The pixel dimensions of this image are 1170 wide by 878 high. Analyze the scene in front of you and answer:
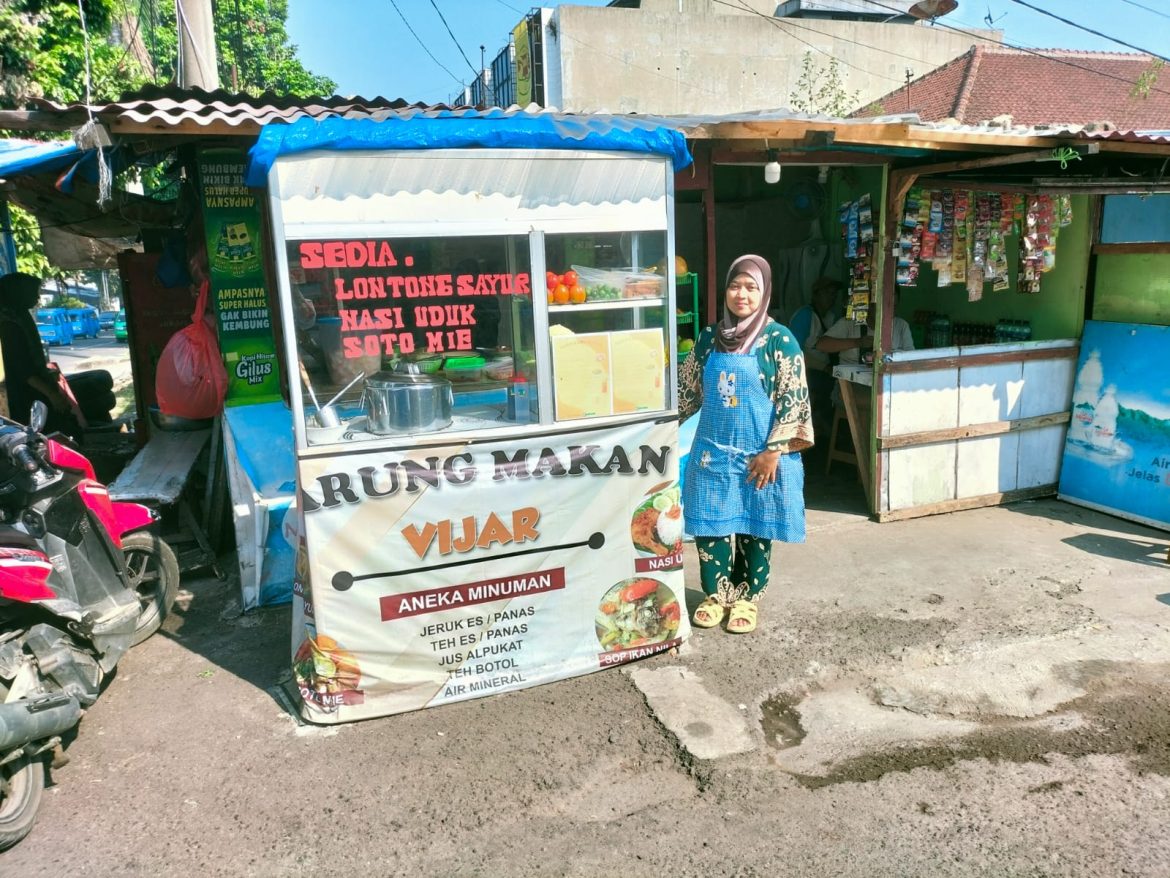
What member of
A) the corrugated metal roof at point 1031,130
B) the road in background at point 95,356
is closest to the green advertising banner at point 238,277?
the corrugated metal roof at point 1031,130

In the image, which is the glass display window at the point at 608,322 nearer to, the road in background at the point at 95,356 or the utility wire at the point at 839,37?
the road in background at the point at 95,356

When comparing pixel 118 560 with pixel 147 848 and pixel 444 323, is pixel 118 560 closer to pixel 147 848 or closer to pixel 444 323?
pixel 147 848

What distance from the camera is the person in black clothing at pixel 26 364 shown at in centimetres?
673

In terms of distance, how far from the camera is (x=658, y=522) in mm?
3752

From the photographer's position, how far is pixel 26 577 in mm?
3086

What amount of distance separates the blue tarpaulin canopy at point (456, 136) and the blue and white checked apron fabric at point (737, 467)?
1.04 m

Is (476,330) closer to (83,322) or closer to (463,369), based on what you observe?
(463,369)

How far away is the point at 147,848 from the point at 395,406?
1777 millimetres

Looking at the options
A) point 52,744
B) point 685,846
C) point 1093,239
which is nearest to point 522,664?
point 685,846

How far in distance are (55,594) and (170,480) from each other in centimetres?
193

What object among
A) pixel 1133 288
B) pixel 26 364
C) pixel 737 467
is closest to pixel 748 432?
pixel 737 467

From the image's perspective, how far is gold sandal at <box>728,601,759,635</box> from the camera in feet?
13.5

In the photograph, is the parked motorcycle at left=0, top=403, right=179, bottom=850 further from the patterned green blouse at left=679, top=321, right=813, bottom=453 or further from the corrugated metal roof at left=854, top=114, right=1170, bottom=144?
the corrugated metal roof at left=854, top=114, right=1170, bottom=144

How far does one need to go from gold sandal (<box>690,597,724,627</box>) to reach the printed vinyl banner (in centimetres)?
33
